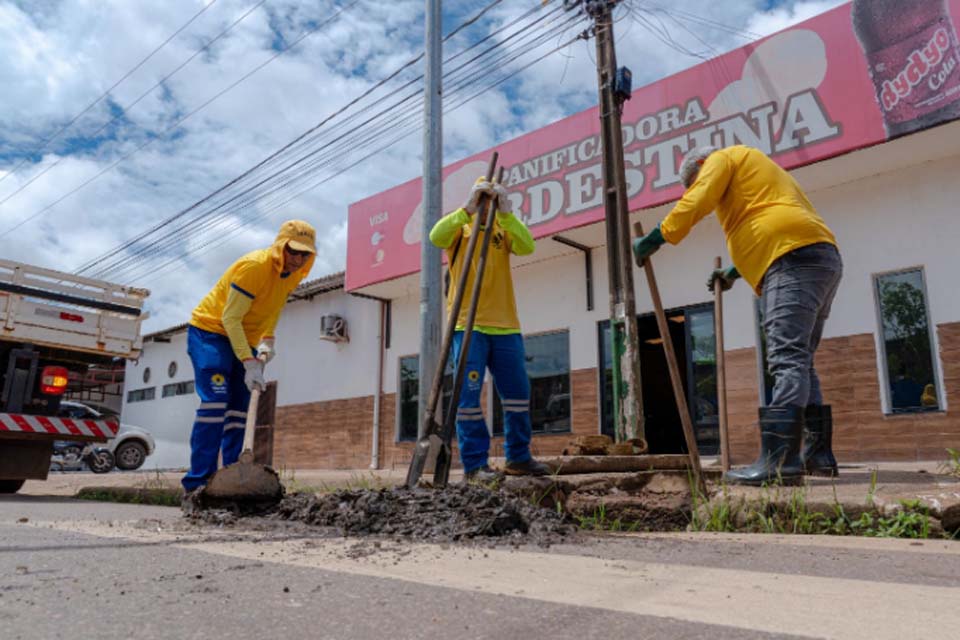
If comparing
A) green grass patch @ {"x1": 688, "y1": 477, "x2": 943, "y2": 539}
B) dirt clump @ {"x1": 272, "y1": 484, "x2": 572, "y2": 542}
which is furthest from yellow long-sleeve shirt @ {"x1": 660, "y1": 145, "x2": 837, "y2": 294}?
dirt clump @ {"x1": 272, "y1": 484, "x2": 572, "y2": 542}

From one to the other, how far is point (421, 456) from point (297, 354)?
38.6ft

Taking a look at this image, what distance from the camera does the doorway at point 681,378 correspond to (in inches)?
336

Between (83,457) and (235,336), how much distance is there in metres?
12.1

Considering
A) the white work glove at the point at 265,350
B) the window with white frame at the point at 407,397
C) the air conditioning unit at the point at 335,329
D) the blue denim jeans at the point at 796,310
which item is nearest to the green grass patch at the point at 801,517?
the blue denim jeans at the point at 796,310

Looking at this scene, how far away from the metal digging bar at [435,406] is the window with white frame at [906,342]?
5.03m

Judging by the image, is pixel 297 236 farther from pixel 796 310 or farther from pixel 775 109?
pixel 775 109

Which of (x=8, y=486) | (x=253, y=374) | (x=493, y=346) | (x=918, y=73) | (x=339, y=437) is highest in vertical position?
(x=918, y=73)

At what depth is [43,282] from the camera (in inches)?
271

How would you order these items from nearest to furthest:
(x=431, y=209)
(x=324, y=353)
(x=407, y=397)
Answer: (x=431, y=209) → (x=407, y=397) → (x=324, y=353)

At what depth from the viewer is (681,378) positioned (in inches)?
321

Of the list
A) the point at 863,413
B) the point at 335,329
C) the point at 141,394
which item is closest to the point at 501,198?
the point at 863,413

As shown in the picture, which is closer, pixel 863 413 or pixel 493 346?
pixel 493 346

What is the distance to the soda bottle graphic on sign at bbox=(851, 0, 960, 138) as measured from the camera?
20.0 feet

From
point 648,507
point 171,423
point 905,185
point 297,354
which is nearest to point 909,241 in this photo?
point 905,185
